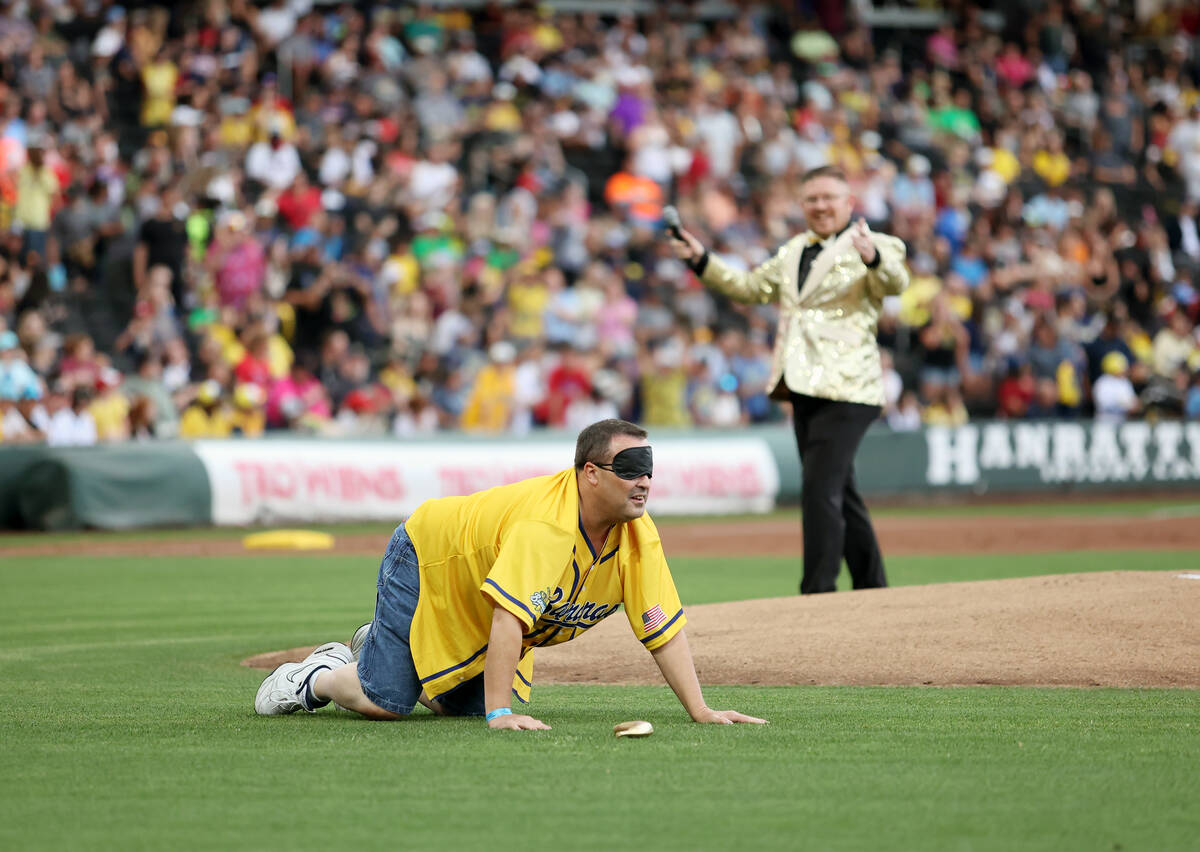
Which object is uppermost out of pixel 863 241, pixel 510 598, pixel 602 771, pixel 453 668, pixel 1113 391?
pixel 863 241

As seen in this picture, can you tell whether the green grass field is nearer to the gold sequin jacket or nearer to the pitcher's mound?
the pitcher's mound

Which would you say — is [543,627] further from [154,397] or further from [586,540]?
[154,397]

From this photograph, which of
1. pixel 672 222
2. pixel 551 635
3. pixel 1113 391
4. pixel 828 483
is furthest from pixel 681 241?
pixel 1113 391

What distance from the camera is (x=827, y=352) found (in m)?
9.27

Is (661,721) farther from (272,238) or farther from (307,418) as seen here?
(272,238)

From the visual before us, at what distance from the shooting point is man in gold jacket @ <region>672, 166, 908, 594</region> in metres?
9.09

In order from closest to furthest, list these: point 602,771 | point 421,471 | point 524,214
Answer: point 602,771
point 421,471
point 524,214

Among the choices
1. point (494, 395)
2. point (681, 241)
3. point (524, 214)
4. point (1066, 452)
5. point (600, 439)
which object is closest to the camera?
point (600, 439)

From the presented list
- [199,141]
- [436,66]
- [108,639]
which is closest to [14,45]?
[199,141]

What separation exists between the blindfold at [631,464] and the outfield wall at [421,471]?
43.0 feet

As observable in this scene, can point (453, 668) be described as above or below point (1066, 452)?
above

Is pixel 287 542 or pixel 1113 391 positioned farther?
pixel 1113 391

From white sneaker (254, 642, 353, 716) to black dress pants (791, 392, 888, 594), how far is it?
347cm

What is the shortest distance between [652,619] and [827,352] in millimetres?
3936
